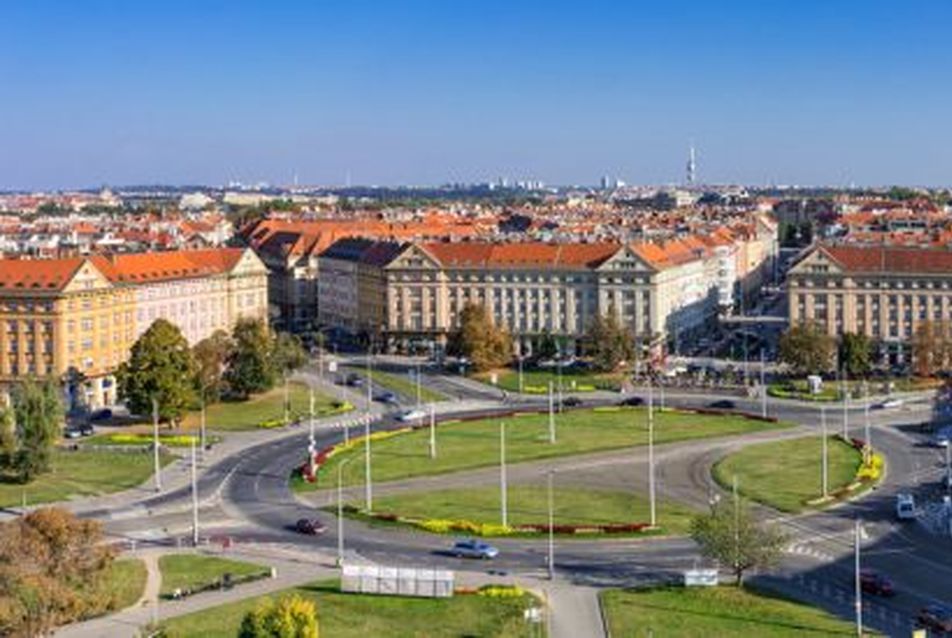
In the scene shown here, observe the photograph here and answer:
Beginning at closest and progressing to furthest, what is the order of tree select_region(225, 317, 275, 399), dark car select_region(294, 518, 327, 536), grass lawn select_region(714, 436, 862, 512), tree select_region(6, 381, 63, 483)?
dark car select_region(294, 518, 327, 536), grass lawn select_region(714, 436, 862, 512), tree select_region(6, 381, 63, 483), tree select_region(225, 317, 275, 399)


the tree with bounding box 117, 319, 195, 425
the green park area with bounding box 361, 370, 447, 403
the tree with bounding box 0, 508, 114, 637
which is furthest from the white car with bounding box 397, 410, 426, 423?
the tree with bounding box 0, 508, 114, 637

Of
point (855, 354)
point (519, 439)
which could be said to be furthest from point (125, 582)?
point (855, 354)

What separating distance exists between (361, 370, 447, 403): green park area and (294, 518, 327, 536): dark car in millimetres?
44590

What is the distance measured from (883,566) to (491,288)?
291 ft

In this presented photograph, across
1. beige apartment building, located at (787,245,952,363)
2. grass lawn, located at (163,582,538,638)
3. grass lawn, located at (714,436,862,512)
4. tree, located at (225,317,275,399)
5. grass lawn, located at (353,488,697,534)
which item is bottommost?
grass lawn, located at (163,582,538,638)

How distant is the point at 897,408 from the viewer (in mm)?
107438

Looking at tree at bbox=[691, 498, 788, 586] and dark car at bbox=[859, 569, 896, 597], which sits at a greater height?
tree at bbox=[691, 498, 788, 586]

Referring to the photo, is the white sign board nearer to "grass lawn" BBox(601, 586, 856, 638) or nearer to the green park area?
"grass lawn" BBox(601, 586, 856, 638)

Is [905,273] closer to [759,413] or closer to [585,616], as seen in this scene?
[759,413]

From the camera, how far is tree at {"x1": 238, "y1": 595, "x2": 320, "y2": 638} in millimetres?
45625

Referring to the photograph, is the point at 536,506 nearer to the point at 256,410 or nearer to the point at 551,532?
the point at 551,532

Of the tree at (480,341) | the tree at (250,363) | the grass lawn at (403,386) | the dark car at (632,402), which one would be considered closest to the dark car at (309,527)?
the tree at (250,363)

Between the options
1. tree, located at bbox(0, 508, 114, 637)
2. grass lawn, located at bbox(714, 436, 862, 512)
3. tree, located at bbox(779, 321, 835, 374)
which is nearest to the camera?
tree, located at bbox(0, 508, 114, 637)

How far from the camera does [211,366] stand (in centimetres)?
11300
